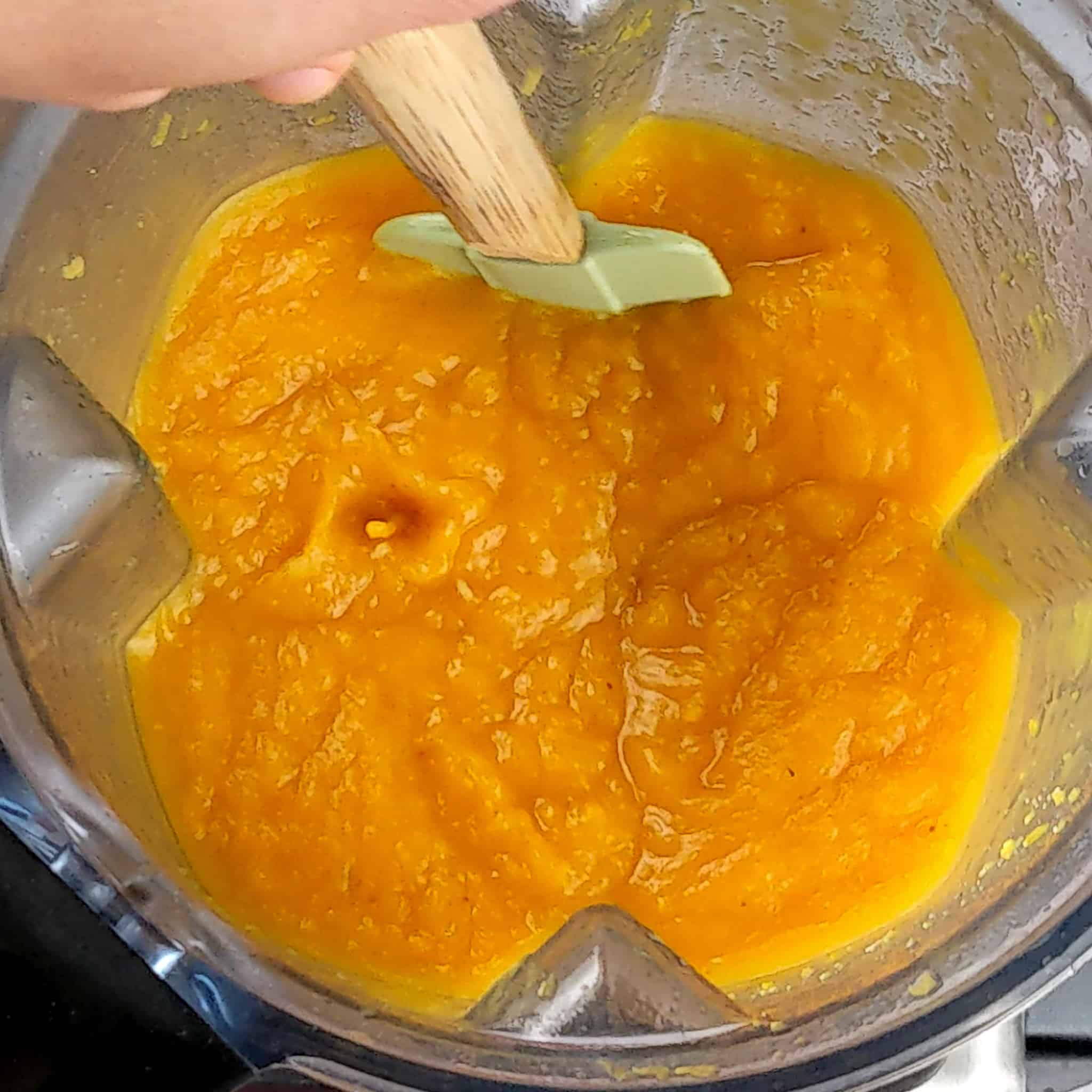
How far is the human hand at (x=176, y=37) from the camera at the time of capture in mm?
417

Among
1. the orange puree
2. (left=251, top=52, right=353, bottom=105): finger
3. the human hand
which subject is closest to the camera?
the human hand

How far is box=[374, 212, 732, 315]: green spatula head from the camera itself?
0.81 metres

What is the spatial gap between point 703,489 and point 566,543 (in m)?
0.10

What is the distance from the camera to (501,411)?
2.78 feet

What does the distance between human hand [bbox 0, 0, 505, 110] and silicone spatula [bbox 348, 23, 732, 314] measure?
0.31ft

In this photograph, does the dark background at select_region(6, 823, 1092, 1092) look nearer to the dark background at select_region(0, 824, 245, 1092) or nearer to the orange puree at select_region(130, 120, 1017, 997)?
the dark background at select_region(0, 824, 245, 1092)

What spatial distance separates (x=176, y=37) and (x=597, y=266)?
0.42 metres

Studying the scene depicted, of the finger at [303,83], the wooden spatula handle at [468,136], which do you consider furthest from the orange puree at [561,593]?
the finger at [303,83]

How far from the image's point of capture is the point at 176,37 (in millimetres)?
424

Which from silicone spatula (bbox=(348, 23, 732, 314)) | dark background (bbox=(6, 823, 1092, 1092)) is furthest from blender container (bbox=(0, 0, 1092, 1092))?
silicone spatula (bbox=(348, 23, 732, 314))

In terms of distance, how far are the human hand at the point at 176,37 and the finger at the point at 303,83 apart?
3.0 inches

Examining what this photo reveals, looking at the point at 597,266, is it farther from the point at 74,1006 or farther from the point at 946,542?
the point at 74,1006

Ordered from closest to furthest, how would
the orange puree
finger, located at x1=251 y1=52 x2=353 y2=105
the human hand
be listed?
1. the human hand
2. finger, located at x1=251 y1=52 x2=353 y2=105
3. the orange puree

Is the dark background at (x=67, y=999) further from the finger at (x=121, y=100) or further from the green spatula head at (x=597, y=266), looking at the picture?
the green spatula head at (x=597, y=266)
